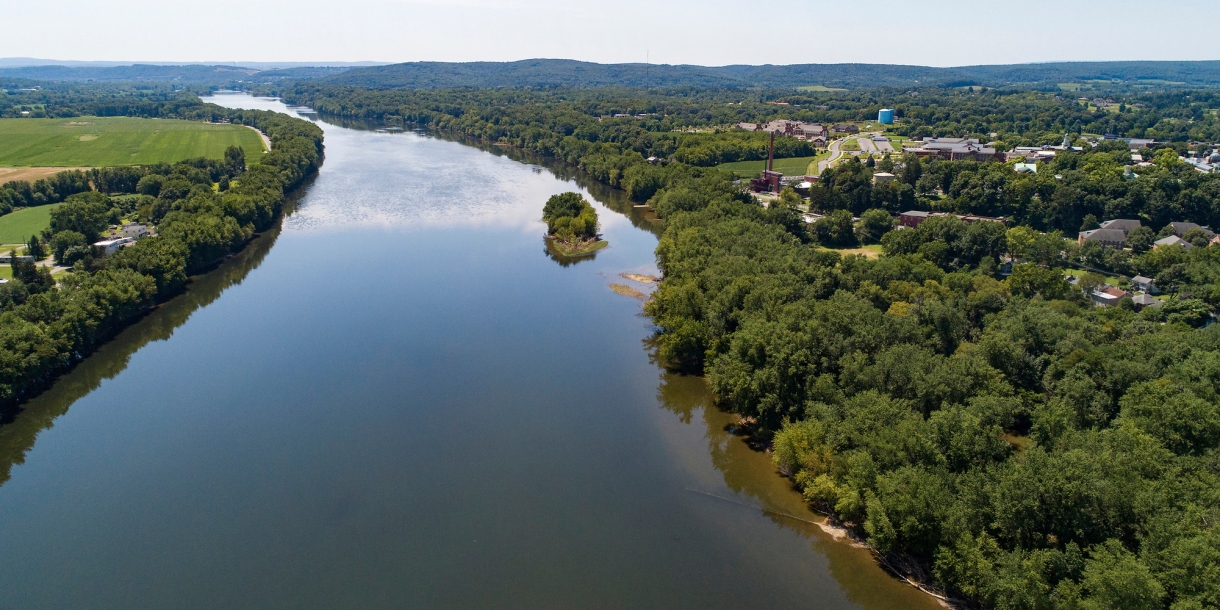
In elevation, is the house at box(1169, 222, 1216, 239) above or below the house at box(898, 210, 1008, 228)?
above

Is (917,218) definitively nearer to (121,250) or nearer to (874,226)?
(874,226)

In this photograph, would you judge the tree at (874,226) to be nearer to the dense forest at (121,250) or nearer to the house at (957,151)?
the house at (957,151)

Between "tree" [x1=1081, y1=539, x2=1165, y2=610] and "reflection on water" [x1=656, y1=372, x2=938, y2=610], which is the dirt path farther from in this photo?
"tree" [x1=1081, y1=539, x2=1165, y2=610]

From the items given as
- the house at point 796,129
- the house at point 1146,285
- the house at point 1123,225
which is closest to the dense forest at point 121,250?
the house at point 1146,285

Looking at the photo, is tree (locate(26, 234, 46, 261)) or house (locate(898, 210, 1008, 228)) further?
house (locate(898, 210, 1008, 228))

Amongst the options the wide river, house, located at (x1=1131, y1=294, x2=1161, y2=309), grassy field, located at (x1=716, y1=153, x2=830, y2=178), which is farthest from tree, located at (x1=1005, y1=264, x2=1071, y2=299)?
grassy field, located at (x1=716, y1=153, x2=830, y2=178)

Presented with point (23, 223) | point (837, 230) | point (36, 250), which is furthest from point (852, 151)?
point (23, 223)
